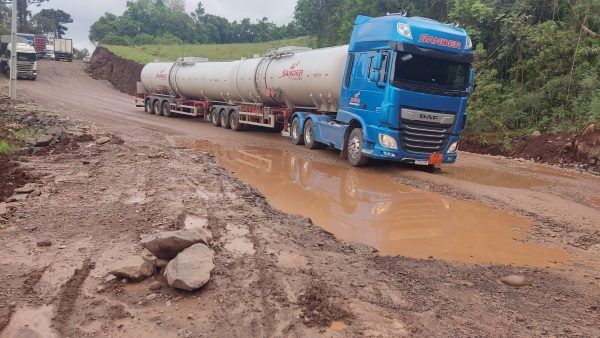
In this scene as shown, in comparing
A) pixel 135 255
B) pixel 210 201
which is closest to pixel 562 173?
pixel 210 201

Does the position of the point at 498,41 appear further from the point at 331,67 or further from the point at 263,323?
the point at 263,323

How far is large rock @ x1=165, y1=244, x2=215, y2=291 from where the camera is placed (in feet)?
13.9

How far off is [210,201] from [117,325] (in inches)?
153

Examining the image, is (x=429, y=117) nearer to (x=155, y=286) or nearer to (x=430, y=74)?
(x=430, y=74)

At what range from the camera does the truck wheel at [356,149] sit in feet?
39.7

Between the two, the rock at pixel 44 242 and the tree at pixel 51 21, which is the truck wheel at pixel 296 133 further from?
the tree at pixel 51 21

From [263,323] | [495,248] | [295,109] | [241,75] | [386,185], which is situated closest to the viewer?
[263,323]

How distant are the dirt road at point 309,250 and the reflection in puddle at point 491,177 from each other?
12 cm

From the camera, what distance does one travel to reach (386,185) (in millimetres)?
10375

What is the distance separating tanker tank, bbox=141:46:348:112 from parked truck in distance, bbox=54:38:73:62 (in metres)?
29.9

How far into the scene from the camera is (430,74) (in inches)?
440

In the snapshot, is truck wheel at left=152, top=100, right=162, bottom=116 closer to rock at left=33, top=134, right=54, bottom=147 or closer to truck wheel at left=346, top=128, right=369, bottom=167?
rock at left=33, top=134, right=54, bottom=147

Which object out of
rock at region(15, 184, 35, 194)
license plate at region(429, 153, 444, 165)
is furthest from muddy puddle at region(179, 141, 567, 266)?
rock at region(15, 184, 35, 194)

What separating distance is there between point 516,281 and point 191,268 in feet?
10.9
